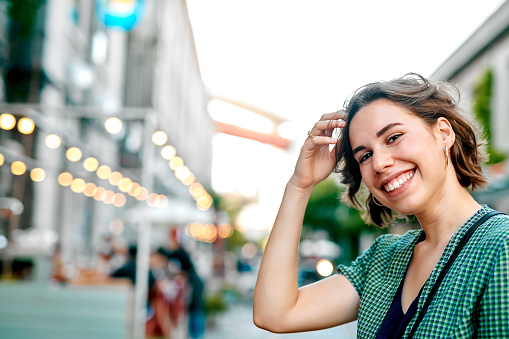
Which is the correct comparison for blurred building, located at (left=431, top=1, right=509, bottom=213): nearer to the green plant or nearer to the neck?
the green plant

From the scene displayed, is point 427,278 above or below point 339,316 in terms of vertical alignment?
above

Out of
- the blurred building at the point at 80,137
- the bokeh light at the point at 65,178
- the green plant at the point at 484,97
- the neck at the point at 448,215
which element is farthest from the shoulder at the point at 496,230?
the green plant at the point at 484,97

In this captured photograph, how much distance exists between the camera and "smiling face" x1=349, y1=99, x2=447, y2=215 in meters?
1.38

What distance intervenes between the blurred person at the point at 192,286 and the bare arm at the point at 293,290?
674 cm

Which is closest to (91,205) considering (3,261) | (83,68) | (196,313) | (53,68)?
(83,68)

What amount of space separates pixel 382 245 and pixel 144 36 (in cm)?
1908

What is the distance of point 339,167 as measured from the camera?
180cm

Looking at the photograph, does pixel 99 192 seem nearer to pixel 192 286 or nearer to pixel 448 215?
pixel 192 286

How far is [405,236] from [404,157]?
37 cm

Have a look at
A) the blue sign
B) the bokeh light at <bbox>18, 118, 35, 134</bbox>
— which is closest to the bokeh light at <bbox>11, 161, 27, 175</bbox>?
the bokeh light at <bbox>18, 118, 35, 134</bbox>

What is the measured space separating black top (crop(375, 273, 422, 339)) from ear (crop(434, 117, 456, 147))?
1.44 ft

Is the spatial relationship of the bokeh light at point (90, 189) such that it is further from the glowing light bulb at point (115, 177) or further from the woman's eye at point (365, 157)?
the woman's eye at point (365, 157)

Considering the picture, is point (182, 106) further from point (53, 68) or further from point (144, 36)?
point (53, 68)

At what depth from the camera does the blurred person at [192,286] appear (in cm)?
814
